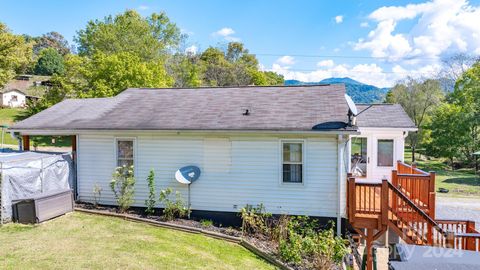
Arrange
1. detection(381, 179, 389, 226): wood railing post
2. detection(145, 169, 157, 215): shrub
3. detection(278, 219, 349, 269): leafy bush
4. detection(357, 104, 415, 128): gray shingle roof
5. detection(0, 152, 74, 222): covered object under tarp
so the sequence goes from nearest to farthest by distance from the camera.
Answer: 1. detection(278, 219, 349, 269): leafy bush
2. detection(381, 179, 389, 226): wood railing post
3. detection(0, 152, 74, 222): covered object under tarp
4. detection(145, 169, 157, 215): shrub
5. detection(357, 104, 415, 128): gray shingle roof

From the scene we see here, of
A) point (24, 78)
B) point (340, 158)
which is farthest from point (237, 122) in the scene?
point (24, 78)

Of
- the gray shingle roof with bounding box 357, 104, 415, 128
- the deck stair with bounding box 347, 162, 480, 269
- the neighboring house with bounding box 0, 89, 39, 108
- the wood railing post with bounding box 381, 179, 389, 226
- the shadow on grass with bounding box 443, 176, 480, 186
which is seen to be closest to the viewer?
the deck stair with bounding box 347, 162, 480, 269

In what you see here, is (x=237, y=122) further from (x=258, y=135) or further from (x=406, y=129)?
(x=406, y=129)

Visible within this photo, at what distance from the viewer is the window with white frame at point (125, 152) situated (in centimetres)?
1074

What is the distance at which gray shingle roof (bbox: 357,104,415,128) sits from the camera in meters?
13.3

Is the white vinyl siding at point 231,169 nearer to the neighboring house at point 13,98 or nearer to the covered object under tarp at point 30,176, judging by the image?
the covered object under tarp at point 30,176

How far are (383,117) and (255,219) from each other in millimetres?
7890

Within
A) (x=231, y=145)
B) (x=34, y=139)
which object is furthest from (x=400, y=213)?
(x=34, y=139)

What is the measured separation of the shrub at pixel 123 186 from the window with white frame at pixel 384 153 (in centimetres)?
956

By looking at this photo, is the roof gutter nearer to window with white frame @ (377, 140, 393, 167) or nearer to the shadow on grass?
window with white frame @ (377, 140, 393, 167)

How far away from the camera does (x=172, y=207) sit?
9781 mm

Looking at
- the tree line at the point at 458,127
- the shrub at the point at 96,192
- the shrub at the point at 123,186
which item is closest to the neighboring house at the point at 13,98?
the shrub at the point at 96,192

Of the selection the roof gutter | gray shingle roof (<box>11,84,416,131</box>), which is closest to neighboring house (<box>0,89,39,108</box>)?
gray shingle roof (<box>11,84,416,131</box>)

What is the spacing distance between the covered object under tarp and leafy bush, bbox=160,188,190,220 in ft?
10.6
